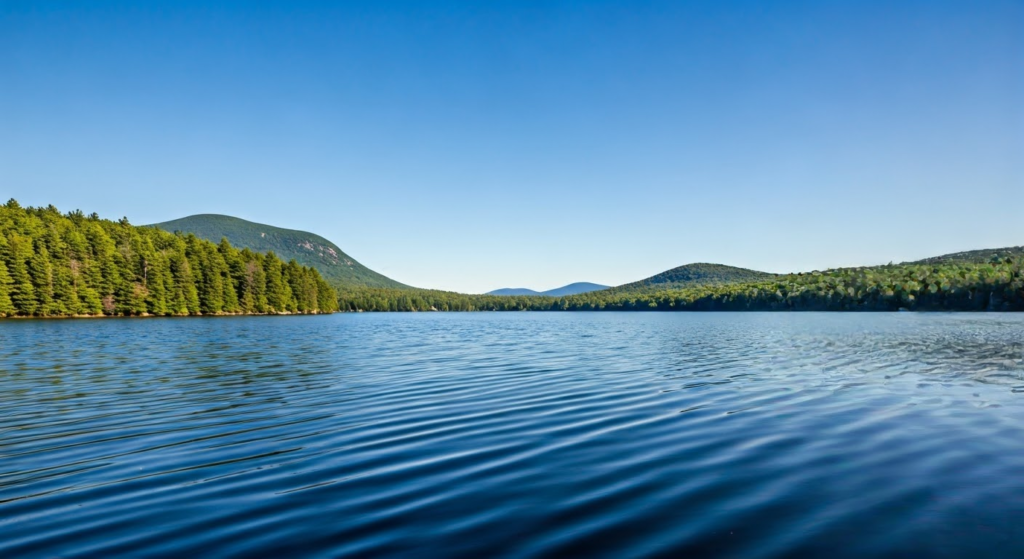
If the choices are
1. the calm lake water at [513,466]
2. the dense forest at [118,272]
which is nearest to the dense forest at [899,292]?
the dense forest at [118,272]

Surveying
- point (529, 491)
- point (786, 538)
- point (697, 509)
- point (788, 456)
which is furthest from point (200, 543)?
point (788, 456)

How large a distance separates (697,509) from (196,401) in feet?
50.5

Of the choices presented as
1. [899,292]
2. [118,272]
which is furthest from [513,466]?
[899,292]

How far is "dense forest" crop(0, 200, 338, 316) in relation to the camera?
317 ft

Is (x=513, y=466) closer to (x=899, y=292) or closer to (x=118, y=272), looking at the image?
(x=118, y=272)

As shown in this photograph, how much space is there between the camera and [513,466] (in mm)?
9719

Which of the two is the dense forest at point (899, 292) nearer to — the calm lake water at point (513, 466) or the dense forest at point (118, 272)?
the dense forest at point (118, 272)

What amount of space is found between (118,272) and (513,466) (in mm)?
125825

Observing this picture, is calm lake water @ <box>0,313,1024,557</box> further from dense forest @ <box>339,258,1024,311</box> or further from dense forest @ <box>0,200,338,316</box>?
dense forest @ <box>339,258,1024,311</box>

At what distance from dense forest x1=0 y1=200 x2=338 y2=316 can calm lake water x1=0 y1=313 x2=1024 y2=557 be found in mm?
98972

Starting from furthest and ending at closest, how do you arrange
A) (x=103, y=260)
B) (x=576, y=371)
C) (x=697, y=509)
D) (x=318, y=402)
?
(x=103, y=260), (x=576, y=371), (x=318, y=402), (x=697, y=509)

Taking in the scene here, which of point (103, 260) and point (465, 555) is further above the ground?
point (103, 260)

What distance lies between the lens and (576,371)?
2459cm

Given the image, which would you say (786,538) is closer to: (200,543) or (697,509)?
(697,509)
